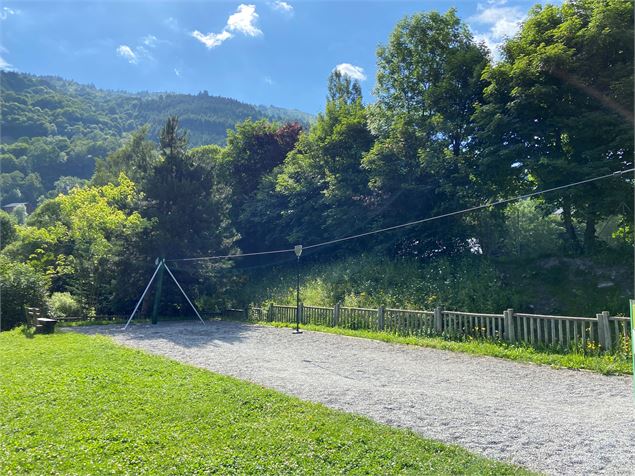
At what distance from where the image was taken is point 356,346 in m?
11.4

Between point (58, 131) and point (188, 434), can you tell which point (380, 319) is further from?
point (58, 131)

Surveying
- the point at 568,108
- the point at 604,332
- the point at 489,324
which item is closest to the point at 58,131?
the point at 568,108

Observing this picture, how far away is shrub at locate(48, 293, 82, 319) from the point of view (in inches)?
699

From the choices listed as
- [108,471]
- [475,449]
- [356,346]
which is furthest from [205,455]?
[356,346]

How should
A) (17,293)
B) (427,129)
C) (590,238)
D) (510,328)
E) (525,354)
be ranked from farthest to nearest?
1. (427,129)
2. (17,293)
3. (590,238)
4. (510,328)
5. (525,354)

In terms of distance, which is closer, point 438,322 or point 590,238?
point 438,322

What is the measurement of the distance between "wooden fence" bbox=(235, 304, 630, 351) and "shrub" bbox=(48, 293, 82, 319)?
943cm

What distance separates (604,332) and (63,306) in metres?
18.8

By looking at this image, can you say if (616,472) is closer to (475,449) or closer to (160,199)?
(475,449)

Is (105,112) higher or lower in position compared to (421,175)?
higher

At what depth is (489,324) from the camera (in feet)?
35.6

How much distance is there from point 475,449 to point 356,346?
700 centimetres

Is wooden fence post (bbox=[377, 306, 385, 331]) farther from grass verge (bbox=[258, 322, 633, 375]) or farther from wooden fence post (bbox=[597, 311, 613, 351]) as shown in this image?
wooden fence post (bbox=[597, 311, 613, 351])

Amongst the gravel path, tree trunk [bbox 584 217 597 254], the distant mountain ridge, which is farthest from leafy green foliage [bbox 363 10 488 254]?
the distant mountain ridge
